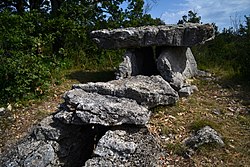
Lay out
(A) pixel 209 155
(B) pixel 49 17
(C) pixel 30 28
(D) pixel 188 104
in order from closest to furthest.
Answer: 1. (A) pixel 209 155
2. (D) pixel 188 104
3. (C) pixel 30 28
4. (B) pixel 49 17

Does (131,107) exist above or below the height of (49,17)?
below

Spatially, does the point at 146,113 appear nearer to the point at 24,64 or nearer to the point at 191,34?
the point at 191,34

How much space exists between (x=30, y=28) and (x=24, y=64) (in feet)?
6.69

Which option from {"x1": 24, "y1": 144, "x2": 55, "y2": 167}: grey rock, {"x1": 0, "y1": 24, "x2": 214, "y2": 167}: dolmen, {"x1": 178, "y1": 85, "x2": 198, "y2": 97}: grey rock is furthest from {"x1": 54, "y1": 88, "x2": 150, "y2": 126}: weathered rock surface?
{"x1": 178, "y1": 85, "x2": 198, "y2": 97}: grey rock

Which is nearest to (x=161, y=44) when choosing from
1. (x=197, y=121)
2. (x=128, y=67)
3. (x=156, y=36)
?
(x=156, y=36)

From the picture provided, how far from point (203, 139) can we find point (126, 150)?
125 cm

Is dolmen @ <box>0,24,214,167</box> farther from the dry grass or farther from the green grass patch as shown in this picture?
the green grass patch

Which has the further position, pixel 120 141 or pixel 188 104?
pixel 188 104

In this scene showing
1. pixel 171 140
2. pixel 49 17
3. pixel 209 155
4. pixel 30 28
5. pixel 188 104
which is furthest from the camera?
pixel 49 17

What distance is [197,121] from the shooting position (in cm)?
594

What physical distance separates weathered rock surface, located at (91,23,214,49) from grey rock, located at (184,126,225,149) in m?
2.58

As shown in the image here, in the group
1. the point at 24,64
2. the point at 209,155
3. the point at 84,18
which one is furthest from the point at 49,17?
the point at 209,155

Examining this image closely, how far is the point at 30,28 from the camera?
29.8 ft

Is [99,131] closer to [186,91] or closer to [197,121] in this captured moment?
[197,121]
